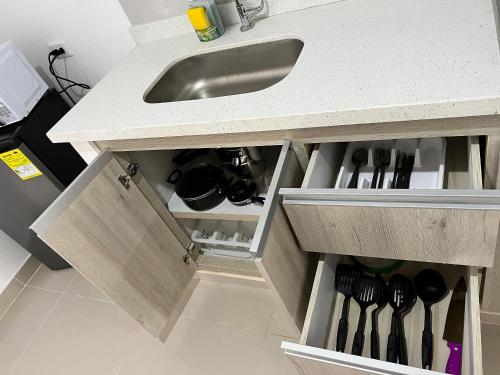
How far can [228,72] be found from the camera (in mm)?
1316

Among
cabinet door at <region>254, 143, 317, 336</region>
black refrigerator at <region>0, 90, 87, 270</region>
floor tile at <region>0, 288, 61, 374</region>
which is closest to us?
cabinet door at <region>254, 143, 317, 336</region>

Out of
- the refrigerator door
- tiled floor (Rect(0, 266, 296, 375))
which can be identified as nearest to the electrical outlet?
the refrigerator door

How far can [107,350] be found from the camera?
164 cm

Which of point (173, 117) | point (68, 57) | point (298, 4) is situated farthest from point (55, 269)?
point (298, 4)

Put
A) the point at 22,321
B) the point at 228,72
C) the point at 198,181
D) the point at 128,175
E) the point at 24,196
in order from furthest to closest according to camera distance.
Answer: the point at 22,321, the point at 24,196, the point at 198,181, the point at 228,72, the point at 128,175

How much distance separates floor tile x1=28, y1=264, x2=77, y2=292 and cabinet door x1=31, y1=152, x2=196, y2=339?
37.1 inches

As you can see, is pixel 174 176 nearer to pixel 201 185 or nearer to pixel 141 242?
pixel 201 185

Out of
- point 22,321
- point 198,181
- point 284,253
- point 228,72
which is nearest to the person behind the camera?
point 284,253

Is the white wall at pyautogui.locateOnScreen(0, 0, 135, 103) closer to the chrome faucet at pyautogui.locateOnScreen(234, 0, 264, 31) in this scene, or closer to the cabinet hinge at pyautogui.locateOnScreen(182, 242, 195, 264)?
the chrome faucet at pyautogui.locateOnScreen(234, 0, 264, 31)

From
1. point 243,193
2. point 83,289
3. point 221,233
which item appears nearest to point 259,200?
point 243,193

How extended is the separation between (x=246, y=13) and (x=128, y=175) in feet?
2.17

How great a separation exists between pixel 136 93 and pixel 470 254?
3.24 ft

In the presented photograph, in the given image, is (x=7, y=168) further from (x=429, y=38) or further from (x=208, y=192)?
(x=429, y=38)

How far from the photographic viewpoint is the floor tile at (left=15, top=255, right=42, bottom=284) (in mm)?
2125
